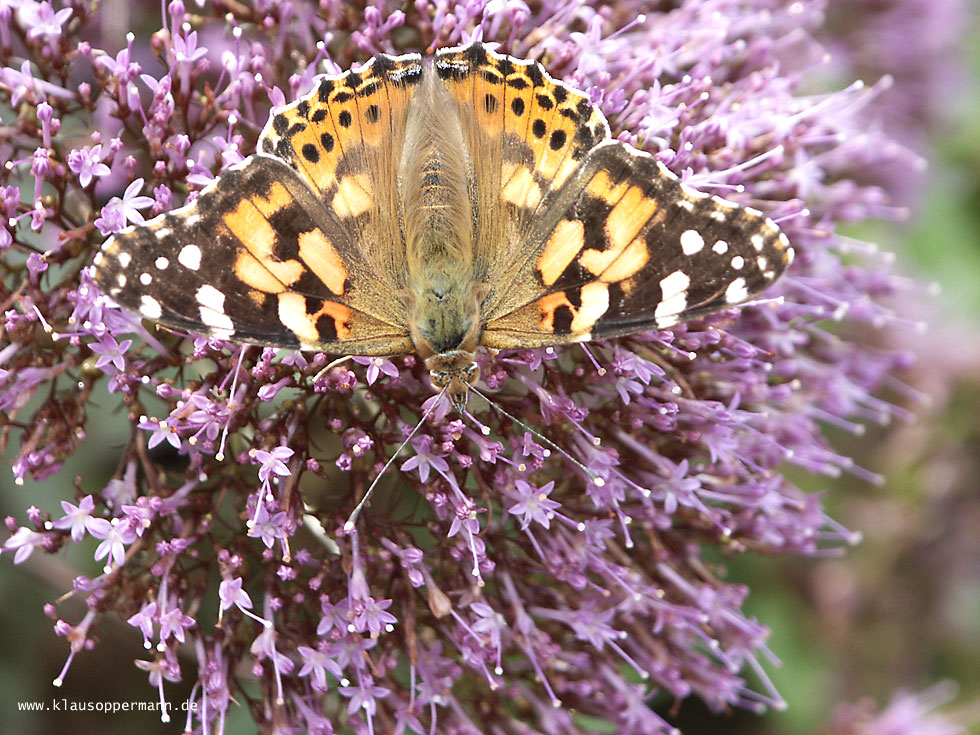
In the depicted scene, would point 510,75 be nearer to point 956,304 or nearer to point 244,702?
point 244,702

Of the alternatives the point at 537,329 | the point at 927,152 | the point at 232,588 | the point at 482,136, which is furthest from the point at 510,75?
the point at 927,152

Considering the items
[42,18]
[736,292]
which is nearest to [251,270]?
[42,18]

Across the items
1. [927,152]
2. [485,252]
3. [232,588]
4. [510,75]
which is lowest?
[232,588]

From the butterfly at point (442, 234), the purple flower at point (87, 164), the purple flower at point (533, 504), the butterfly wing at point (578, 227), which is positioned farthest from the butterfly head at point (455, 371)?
the purple flower at point (87, 164)

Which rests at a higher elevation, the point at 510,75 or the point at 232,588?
the point at 510,75

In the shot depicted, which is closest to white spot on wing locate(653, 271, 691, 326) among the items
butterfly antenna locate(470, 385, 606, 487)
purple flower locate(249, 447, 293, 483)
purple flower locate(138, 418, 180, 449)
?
butterfly antenna locate(470, 385, 606, 487)

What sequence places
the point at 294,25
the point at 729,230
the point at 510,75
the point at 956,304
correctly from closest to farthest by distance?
1. the point at 729,230
2. the point at 510,75
3. the point at 294,25
4. the point at 956,304

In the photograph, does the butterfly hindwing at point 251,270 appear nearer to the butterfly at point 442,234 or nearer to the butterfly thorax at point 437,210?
the butterfly at point 442,234

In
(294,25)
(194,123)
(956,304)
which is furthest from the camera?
(956,304)
